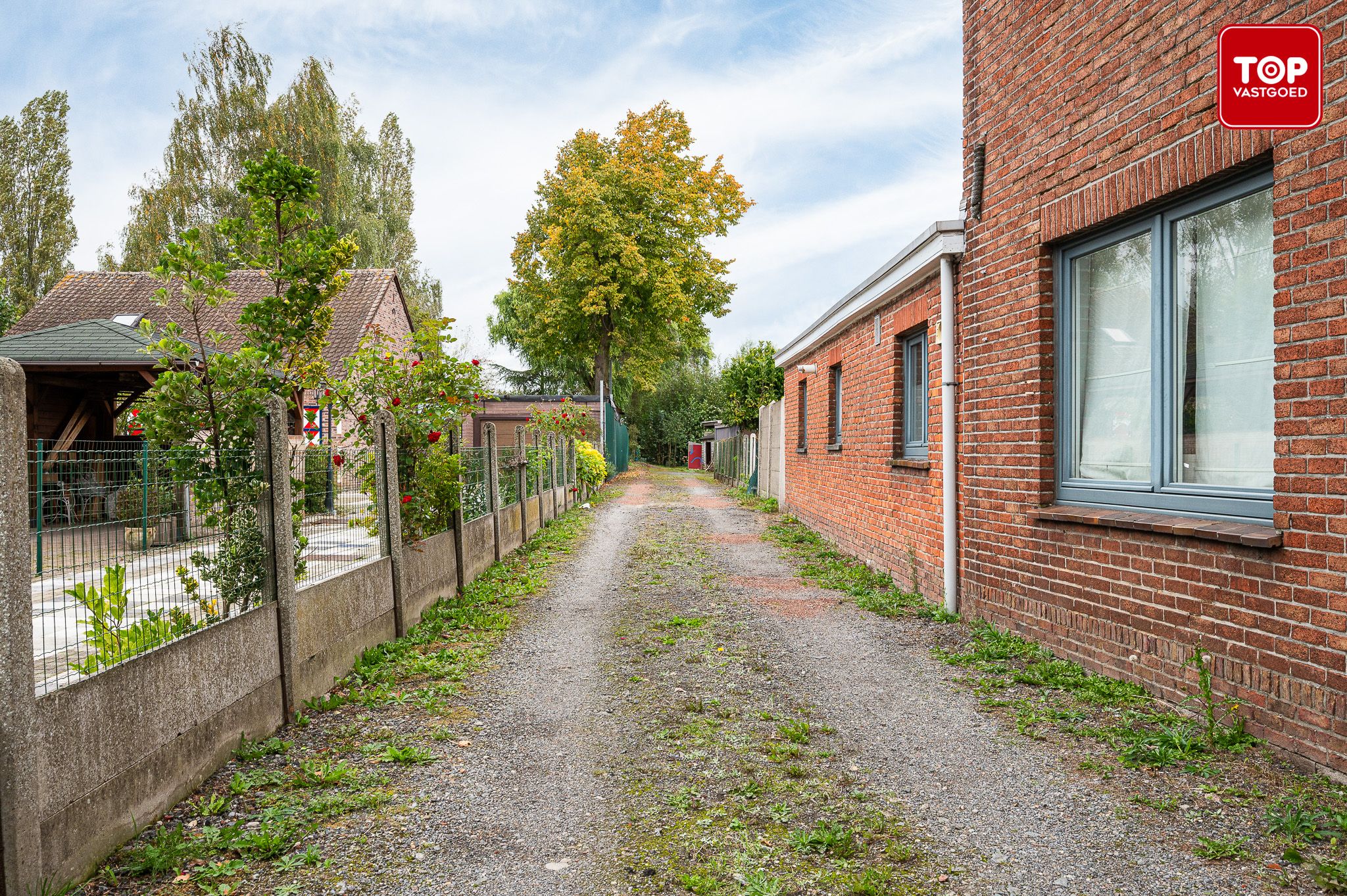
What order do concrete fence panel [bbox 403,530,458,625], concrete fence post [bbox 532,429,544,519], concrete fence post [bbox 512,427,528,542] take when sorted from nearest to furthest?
concrete fence panel [bbox 403,530,458,625], concrete fence post [bbox 512,427,528,542], concrete fence post [bbox 532,429,544,519]

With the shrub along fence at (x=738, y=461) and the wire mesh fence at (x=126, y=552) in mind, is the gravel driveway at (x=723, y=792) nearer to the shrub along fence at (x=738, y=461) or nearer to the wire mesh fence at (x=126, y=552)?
the wire mesh fence at (x=126, y=552)

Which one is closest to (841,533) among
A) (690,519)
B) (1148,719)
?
(690,519)

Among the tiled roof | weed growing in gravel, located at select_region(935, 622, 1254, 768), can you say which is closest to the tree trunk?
the tiled roof

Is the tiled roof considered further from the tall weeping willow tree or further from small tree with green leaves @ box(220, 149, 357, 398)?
small tree with green leaves @ box(220, 149, 357, 398)

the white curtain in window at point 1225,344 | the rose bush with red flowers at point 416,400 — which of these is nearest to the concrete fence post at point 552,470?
the rose bush with red flowers at point 416,400

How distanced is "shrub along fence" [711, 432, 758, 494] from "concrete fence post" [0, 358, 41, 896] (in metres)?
20.7

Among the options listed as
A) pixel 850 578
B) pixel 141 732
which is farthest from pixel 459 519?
pixel 141 732

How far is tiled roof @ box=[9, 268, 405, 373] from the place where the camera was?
900 inches

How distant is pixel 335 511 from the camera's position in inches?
226

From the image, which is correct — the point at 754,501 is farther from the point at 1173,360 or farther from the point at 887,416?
the point at 1173,360

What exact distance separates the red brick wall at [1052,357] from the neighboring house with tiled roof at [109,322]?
30.6ft

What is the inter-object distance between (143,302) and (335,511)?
22598 millimetres

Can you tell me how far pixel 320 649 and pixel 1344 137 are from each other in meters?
5.70

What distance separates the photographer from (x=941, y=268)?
7.30 metres
